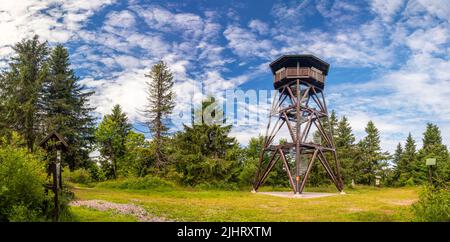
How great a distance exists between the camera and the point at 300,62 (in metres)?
26.4

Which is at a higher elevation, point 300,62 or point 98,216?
A: point 300,62

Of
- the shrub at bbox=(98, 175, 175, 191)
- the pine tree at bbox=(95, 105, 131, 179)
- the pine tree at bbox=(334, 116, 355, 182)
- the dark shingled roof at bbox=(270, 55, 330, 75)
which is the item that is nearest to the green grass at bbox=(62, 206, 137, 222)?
the shrub at bbox=(98, 175, 175, 191)

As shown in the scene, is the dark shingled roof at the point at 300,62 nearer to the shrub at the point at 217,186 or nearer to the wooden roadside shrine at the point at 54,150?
the shrub at the point at 217,186

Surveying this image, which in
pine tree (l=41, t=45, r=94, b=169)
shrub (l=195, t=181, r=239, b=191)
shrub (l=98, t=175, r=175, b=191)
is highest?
pine tree (l=41, t=45, r=94, b=169)

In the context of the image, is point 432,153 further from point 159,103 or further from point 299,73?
point 159,103

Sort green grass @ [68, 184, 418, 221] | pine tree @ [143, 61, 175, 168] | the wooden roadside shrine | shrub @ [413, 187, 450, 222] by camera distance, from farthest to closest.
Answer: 1. pine tree @ [143, 61, 175, 168]
2. green grass @ [68, 184, 418, 221]
3. the wooden roadside shrine
4. shrub @ [413, 187, 450, 222]

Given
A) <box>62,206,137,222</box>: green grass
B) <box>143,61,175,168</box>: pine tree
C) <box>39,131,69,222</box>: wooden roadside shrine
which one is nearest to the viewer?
<box>39,131,69,222</box>: wooden roadside shrine

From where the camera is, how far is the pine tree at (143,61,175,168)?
3253 centimetres

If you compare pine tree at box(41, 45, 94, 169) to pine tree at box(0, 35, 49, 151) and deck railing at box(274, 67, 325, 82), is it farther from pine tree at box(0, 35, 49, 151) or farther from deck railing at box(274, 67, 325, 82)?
deck railing at box(274, 67, 325, 82)

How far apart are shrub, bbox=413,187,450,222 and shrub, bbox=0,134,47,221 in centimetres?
948

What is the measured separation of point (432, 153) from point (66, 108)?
49921 millimetres

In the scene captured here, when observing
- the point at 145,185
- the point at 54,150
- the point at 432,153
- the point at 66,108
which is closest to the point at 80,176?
the point at 66,108

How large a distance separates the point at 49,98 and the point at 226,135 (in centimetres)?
1854
